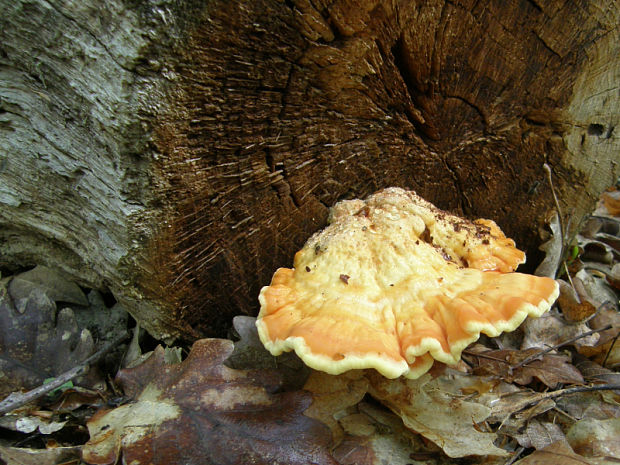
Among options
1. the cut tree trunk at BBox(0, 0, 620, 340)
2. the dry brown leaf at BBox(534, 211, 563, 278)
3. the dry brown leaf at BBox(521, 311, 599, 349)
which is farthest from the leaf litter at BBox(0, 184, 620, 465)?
the dry brown leaf at BBox(534, 211, 563, 278)

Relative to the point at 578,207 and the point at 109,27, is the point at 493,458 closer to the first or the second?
the point at 578,207

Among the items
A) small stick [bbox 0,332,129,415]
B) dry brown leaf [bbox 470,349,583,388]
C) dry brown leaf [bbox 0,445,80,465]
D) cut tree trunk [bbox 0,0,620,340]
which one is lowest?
dry brown leaf [bbox 0,445,80,465]

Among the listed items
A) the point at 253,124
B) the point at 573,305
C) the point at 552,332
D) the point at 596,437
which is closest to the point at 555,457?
the point at 596,437

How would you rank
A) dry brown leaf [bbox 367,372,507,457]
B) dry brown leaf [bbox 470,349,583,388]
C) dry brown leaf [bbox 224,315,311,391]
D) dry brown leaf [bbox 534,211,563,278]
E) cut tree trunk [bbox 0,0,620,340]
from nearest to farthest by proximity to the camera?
cut tree trunk [bbox 0,0,620,340] → dry brown leaf [bbox 367,372,507,457] → dry brown leaf [bbox 224,315,311,391] → dry brown leaf [bbox 470,349,583,388] → dry brown leaf [bbox 534,211,563,278]

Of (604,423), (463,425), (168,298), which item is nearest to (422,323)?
(463,425)

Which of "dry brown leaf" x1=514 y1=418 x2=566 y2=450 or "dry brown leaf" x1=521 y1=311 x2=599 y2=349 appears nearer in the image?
"dry brown leaf" x1=514 y1=418 x2=566 y2=450

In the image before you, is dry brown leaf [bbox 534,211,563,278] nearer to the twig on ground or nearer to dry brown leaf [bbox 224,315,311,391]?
the twig on ground

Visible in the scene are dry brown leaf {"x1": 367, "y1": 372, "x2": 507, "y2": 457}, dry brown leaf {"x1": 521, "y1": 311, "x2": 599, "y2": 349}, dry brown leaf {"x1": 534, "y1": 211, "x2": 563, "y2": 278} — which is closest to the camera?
dry brown leaf {"x1": 367, "y1": 372, "x2": 507, "y2": 457}

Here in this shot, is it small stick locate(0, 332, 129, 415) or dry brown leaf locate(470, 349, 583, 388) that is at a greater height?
dry brown leaf locate(470, 349, 583, 388)
